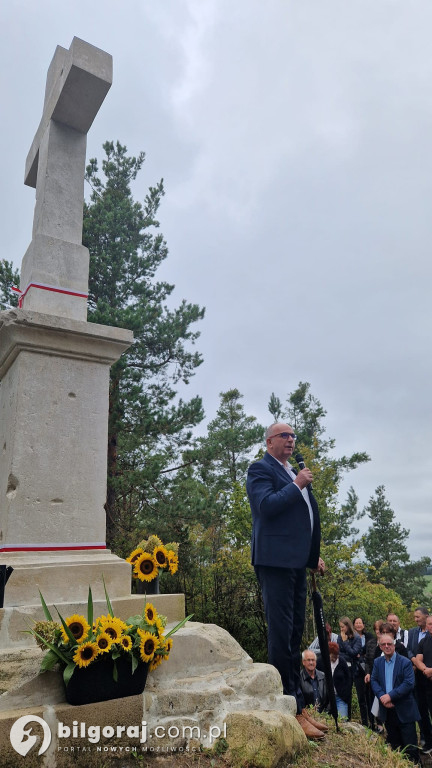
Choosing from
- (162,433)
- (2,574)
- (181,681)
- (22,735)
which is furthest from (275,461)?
(162,433)

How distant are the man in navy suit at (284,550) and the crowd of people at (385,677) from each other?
953 mm

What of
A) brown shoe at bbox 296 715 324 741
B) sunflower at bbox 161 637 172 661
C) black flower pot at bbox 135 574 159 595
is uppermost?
black flower pot at bbox 135 574 159 595

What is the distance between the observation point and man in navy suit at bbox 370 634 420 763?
5.02m

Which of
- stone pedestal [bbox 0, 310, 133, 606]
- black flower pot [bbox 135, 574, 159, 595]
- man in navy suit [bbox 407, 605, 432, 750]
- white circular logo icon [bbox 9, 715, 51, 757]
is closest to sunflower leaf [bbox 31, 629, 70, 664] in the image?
white circular logo icon [bbox 9, 715, 51, 757]

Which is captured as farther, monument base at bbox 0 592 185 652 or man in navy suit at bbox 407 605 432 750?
man in navy suit at bbox 407 605 432 750

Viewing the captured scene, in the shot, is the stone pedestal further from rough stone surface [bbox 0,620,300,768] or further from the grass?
the grass

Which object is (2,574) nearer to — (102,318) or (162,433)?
(102,318)

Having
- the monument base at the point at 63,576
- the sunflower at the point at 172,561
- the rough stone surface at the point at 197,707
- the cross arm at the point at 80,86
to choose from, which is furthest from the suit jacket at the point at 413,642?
the cross arm at the point at 80,86

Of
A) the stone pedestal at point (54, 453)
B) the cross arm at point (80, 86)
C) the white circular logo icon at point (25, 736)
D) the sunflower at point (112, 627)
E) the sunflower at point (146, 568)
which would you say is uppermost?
the cross arm at point (80, 86)

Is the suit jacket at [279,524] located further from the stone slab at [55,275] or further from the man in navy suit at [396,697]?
the man in navy suit at [396,697]

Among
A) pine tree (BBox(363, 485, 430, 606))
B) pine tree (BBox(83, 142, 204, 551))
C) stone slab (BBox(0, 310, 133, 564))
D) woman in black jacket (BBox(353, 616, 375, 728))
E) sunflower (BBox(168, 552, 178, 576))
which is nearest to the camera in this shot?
stone slab (BBox(0, 310, 133, 564))

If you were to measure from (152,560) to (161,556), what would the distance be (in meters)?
0.08

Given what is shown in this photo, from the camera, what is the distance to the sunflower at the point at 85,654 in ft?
8.23

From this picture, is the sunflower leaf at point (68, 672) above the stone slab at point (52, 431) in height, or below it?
below
